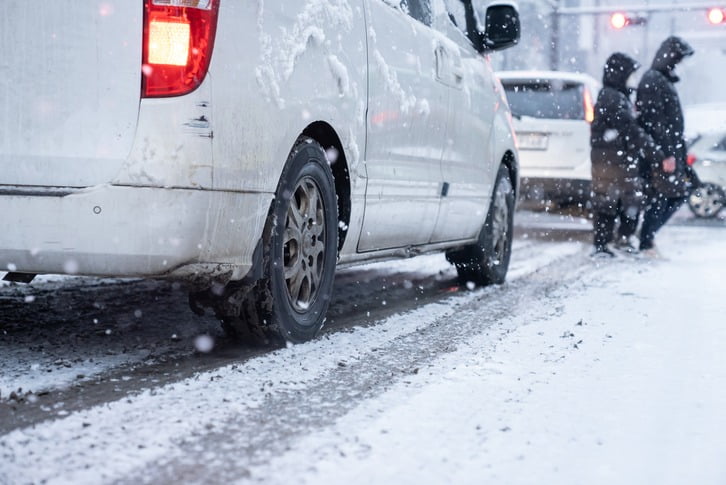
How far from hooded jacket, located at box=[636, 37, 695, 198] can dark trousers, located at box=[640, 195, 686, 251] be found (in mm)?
146

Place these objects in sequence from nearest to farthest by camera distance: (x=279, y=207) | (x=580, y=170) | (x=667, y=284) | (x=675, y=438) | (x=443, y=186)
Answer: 1. (x=675, y=438)
2. (x=279, y=207)
3. (x=443, y=186)
4. (x=667, y=284)
5. (x=580, y=170)

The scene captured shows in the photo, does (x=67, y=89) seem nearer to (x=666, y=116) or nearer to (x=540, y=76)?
(x=666, y=116)

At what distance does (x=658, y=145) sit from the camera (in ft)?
35.1

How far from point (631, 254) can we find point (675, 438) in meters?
7.76

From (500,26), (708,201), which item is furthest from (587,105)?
(500,26)

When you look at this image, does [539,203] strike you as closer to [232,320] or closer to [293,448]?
[232,320]

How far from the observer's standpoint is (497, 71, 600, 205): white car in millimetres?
12922

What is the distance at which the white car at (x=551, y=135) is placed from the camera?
1292 cm

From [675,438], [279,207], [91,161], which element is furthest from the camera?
[279,207]

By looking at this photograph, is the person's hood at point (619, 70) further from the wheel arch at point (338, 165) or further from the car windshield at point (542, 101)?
the wheel arch at point (338, 165)

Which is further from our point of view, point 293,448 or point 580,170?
point 580,170

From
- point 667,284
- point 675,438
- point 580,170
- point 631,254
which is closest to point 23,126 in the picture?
point 675,438

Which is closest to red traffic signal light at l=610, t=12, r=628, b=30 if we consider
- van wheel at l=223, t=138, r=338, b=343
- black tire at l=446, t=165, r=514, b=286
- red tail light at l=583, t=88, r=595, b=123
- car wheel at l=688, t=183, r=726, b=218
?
car wheel at l=688, t=183, r=726, b=218

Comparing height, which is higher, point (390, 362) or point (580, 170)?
point (580, 170)
